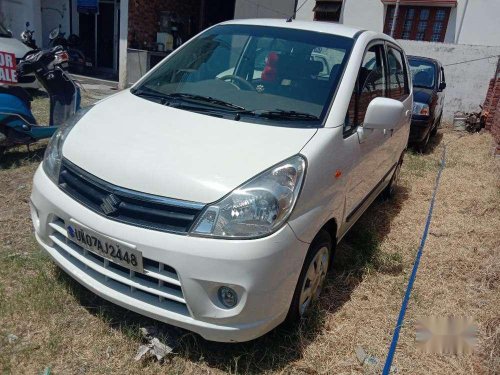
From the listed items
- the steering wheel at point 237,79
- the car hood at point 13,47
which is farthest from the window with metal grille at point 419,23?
the steering wheel at point 237,79

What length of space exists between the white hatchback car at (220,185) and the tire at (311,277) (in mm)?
11

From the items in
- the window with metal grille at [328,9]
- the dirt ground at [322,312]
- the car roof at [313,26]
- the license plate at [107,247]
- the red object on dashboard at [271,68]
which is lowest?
the dirt ground at [322,312]

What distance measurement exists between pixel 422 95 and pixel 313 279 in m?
5.99

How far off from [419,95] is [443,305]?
536cm

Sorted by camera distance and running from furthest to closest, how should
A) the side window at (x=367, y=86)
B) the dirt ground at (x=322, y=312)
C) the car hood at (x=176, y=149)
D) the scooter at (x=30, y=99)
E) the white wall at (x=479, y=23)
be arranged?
the white wall at (x=479, y=23), the scooter at (x=30, y=99), the side window at (x=367, y=86), the dirt ground at (x=322, y=312), the car hood at (x=176, y=149)

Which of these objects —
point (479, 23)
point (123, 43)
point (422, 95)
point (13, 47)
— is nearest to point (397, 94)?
point (422, 95)

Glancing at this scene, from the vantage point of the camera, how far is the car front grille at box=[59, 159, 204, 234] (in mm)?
1893

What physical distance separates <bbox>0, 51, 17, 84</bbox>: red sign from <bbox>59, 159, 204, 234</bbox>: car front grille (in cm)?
321

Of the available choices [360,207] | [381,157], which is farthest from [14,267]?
[381,157]

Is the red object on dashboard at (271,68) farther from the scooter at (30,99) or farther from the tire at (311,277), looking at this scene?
the scooter at (30,99)

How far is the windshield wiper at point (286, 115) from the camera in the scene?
2.46 meters

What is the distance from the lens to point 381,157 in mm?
3510

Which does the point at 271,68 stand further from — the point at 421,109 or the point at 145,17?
the point at 145,17

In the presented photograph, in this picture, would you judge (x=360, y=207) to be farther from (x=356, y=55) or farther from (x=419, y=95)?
(x=419, y=95)
